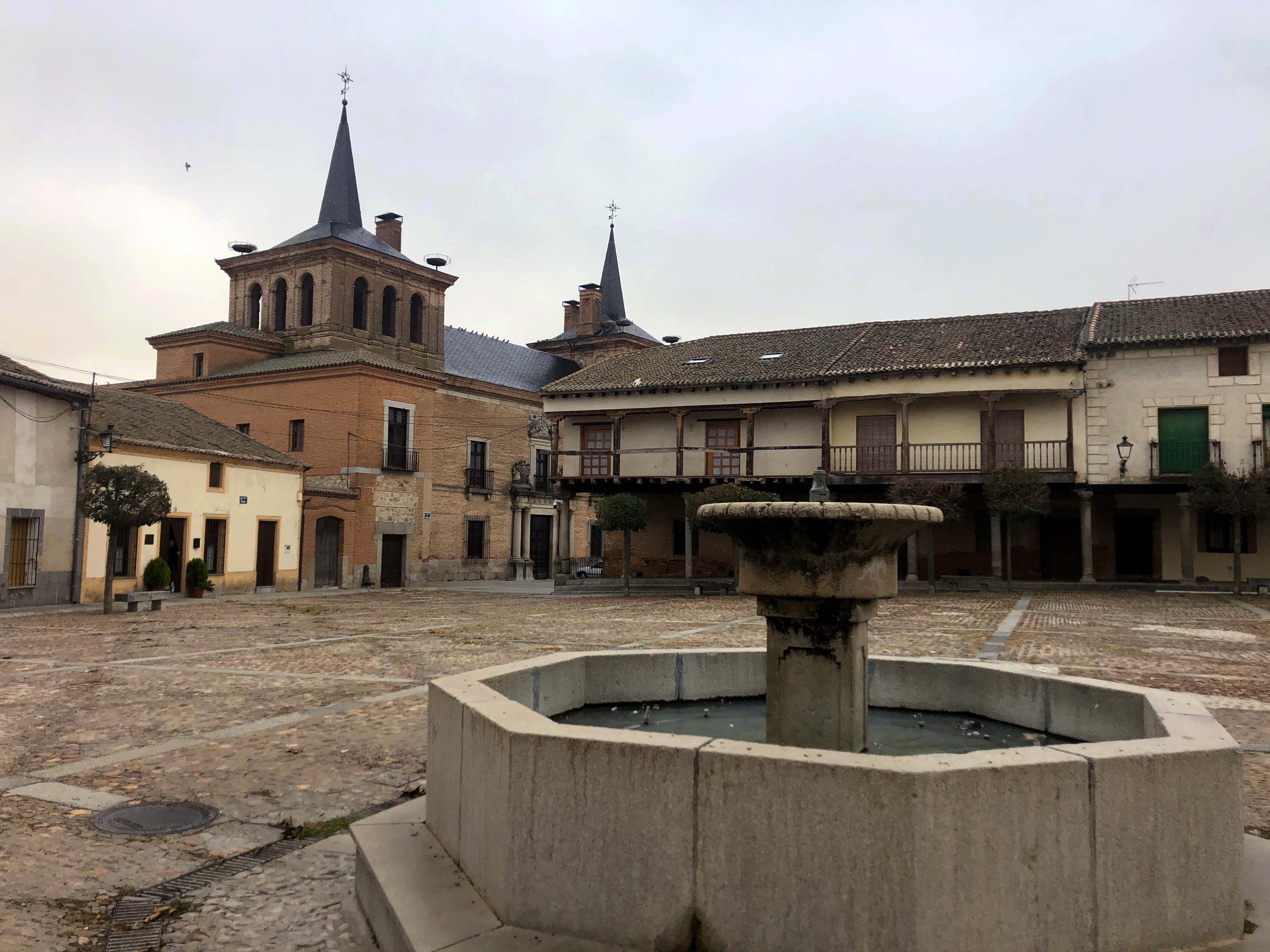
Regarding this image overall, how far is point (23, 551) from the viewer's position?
18797 millimetres

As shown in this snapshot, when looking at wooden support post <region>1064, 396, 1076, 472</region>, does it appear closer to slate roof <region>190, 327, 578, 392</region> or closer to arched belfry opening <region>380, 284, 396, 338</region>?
slate roof <region>190, 327, 578, 392</region>

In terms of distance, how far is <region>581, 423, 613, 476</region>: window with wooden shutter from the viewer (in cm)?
2945

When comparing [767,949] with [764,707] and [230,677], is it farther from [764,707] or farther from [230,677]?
[230,677]

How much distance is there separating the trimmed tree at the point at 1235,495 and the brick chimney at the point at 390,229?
31.7 metres

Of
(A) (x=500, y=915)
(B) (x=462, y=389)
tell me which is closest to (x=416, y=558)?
(B) (x=462, y=389)

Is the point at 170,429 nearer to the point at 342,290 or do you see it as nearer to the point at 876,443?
the point at 342,290

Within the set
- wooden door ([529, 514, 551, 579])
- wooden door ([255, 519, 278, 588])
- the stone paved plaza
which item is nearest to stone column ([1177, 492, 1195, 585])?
the stone paved plaza

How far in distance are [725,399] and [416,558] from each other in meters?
12.6

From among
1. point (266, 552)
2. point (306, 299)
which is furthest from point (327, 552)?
point (306, 299)

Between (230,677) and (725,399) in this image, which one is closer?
(230,677)

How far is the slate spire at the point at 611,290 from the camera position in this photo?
5200 cm

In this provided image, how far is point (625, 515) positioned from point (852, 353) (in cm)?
902

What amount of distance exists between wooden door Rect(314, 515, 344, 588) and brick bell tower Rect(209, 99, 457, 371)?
24.4 feet

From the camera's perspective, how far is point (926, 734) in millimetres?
5211
